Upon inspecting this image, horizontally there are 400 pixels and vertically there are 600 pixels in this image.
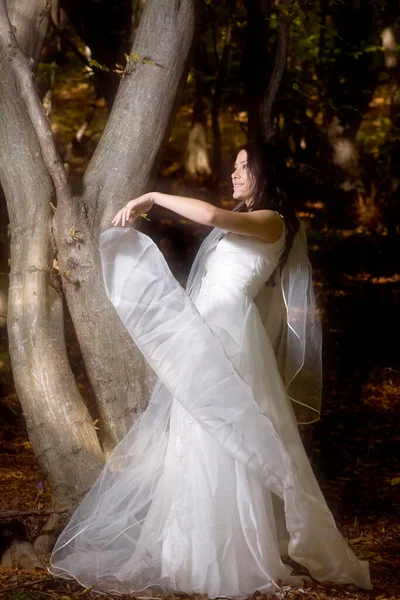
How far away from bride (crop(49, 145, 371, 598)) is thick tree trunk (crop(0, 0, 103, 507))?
332 mm

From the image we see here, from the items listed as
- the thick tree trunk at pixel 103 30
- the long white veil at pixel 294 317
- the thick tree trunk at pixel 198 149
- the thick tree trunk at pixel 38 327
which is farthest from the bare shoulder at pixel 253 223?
the thick tree trunk at pixel 198 149

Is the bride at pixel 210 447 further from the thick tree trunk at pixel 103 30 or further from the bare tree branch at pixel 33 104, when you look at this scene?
the thick tree trunk at pixel 103 30

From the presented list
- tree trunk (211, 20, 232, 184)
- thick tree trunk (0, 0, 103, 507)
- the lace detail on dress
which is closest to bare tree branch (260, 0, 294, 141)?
thick tree trunk (0, 0, 103, 507)

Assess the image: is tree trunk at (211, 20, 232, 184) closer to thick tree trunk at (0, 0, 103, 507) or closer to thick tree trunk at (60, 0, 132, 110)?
thick tree trunk at (60, 0, 132, 110)

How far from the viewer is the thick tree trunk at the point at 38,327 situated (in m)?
4.10

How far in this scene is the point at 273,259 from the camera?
157 inches

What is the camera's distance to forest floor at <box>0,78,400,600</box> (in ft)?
13.6

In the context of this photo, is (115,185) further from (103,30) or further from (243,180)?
(103,30)

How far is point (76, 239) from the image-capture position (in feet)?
13.3

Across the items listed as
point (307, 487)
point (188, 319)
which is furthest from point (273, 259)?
point (307, 487)

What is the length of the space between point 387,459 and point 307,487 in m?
2.65

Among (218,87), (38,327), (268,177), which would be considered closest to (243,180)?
(268,177)

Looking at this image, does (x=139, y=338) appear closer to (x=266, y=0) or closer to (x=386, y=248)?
(x=266, y=0)

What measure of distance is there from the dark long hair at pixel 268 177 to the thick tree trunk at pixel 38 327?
113cm
